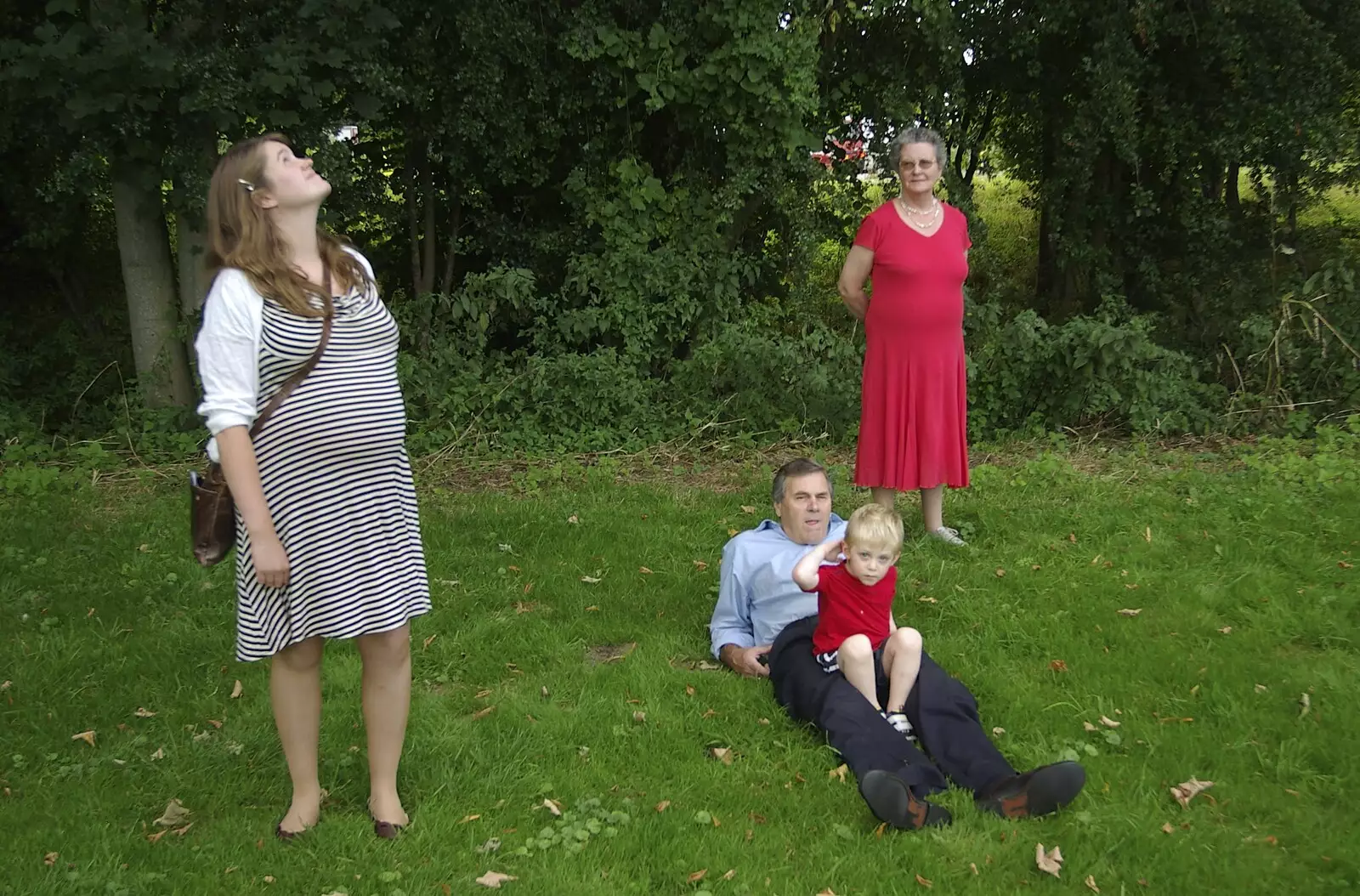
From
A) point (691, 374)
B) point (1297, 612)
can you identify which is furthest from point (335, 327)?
point (691, 374)

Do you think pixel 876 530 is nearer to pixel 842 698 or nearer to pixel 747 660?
pixel 842 698

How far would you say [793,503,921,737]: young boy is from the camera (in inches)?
142

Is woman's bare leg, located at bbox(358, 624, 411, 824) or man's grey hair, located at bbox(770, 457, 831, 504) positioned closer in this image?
woman's bare leg, located at bbox(358, 624, 411, 824)

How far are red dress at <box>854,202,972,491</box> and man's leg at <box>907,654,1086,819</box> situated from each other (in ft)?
5.29

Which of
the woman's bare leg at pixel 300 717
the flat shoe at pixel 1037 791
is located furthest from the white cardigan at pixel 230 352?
the flat shoe at pixel 1037 791

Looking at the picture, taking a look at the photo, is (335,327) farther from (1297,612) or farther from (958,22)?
(958,22)

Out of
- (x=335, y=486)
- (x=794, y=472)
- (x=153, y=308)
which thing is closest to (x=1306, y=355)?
(x=794, y=472)

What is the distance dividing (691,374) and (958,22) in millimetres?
4092

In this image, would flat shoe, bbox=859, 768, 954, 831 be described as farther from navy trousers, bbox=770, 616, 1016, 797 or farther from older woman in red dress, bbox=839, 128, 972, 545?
older woman in red dress, bbox=839, 128, 972, 545

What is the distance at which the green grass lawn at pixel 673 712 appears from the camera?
10.00ft

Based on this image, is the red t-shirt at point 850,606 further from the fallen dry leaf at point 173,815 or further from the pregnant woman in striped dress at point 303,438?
the fallen dry leaf at point 173,815

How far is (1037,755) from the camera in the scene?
11.7 feet

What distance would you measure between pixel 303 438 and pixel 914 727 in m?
2.14

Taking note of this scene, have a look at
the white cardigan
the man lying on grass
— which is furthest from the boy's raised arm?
the white cardigan
